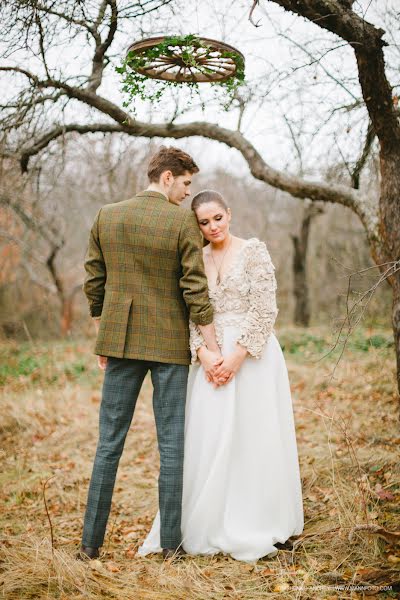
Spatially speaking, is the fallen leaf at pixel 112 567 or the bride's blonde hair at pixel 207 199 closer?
the fallen leaf at pixel 112 567

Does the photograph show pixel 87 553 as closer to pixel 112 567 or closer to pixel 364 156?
pixel 112 567

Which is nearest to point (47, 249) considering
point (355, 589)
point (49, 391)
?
point (49, 391)

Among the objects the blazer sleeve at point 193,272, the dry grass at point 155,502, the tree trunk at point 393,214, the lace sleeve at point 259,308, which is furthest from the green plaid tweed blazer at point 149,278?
the tree trunk at point 393,214

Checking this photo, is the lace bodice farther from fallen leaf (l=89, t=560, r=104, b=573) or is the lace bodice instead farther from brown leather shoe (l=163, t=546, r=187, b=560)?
fallen leaf (l=89, t=560, r=104, b=573)

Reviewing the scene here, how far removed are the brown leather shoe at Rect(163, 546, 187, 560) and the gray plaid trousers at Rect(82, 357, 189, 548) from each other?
0.02 metres

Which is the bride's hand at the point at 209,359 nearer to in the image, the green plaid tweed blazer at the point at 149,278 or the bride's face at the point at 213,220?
the green plaid tweed blazer at the point at 149,278

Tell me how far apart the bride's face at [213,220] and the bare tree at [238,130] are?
0.89 m

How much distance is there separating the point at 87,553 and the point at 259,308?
157cm

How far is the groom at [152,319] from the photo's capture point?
2779 millimetres

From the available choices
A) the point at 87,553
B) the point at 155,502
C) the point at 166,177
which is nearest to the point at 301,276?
the point at 155,502

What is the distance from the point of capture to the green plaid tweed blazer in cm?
277

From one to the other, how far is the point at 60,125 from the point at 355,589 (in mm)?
3945

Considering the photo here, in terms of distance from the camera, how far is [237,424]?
9.86ft

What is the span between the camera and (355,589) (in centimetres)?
244
